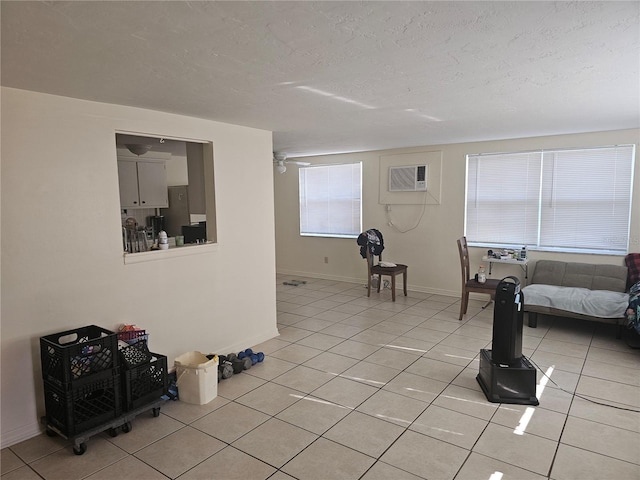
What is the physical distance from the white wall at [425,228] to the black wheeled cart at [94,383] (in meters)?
4.34

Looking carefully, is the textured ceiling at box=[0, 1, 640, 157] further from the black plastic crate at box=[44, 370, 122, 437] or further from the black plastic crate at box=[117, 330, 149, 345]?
the black plastic crate at box=[44, 370, 122, 437]

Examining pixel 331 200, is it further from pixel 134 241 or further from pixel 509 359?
pixel 509 359

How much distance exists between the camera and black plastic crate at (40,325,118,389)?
2.37 m

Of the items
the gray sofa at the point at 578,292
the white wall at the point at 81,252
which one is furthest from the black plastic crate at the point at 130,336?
the gray sofa at the point at 578,292

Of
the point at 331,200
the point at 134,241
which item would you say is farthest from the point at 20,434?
the point at 331,200

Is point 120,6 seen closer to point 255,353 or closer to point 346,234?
point 255,353

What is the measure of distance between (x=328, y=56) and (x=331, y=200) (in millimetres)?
5101

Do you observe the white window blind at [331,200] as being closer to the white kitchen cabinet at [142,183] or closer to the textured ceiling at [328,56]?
the white kitchen cabinet at [142,183]

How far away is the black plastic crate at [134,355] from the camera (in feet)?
8.67

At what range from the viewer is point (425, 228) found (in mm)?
6137

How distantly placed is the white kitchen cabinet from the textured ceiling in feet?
7.59

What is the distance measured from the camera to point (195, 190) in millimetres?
3969

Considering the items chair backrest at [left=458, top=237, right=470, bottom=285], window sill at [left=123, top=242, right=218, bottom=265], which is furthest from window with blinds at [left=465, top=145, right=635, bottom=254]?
window sill at [left=123, top=242, right=218, bottom=265]

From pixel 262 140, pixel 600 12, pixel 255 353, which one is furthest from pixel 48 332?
pixel 600 12
